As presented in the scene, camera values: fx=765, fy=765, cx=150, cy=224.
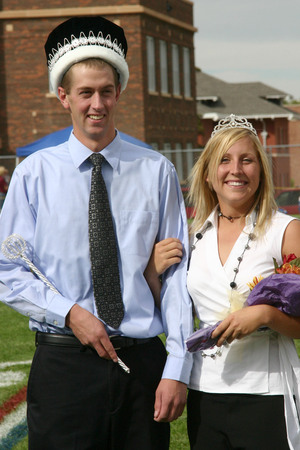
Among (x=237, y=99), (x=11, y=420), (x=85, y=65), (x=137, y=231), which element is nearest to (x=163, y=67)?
(x=237, y=99)

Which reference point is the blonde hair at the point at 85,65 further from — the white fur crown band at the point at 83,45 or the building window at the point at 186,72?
the building window at the point at 186,72

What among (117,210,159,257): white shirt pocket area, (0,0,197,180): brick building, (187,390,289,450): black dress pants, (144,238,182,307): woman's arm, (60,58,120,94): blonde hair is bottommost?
(187,390,289,450): black dress pants

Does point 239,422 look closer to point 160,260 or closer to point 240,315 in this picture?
point 240,315

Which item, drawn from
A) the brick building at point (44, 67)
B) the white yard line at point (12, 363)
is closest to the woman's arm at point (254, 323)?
the white yard line at point (12, 363)

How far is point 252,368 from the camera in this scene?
3.23 metres

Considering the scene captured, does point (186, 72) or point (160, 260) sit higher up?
point (186, 72)

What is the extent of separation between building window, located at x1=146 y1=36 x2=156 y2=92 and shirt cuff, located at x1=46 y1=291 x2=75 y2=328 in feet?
89.2

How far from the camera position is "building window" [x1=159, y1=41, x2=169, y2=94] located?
3103cm

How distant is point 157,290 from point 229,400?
1.84 ft

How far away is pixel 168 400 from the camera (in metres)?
3.14

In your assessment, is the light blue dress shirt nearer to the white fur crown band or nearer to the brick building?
the white fur crown band

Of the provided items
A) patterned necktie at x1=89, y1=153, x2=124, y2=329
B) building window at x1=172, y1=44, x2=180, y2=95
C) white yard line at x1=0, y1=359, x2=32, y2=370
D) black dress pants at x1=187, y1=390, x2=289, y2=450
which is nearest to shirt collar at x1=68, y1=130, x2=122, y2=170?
patterned necktie at x1=89, y1=153, x2=124, y2=329

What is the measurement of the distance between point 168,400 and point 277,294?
0.62 m

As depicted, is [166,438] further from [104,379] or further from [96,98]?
[96,98]
